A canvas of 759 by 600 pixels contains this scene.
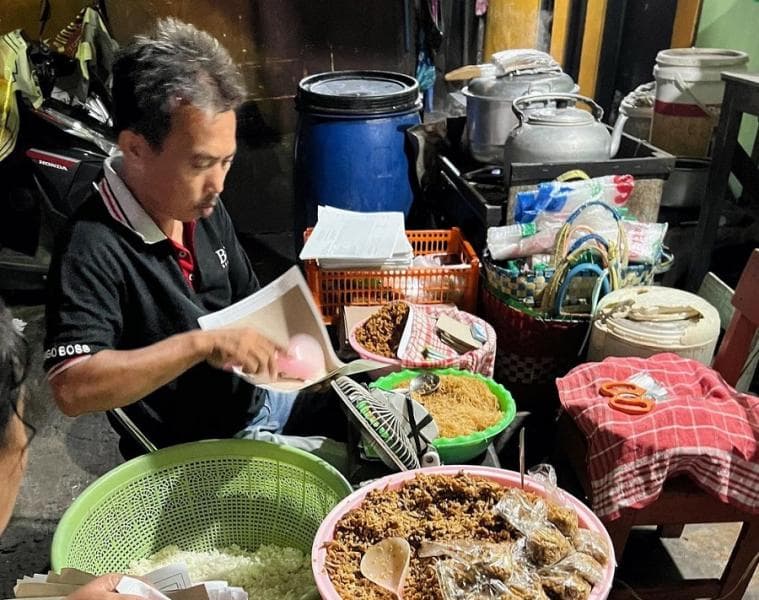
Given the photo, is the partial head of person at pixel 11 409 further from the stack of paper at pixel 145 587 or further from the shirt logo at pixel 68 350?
the shirt logo at pixel 68 350

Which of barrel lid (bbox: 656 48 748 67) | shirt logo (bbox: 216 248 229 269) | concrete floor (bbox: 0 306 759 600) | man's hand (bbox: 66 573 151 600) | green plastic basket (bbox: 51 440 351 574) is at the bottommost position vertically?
concrete floor (bbox: 0 306 759 600)

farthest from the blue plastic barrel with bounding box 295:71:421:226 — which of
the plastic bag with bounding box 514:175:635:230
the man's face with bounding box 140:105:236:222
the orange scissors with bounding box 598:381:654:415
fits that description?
the orange scissors with bounding box 598:381:654:415

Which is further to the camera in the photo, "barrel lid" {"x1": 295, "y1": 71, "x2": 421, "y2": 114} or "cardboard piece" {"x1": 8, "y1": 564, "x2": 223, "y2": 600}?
"barrel lid" {"x1": 295, "y1": 71, "x2": 421, "y2": 114}

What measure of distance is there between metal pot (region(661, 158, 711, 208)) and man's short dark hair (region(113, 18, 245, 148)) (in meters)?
2.22

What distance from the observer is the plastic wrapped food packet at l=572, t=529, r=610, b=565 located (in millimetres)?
1215

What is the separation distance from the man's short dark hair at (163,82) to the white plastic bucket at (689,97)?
7.55 feet

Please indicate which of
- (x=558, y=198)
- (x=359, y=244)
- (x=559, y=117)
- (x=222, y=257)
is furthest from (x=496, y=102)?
(x=222, y=257)

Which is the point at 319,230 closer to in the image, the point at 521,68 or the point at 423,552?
the point at 521,68

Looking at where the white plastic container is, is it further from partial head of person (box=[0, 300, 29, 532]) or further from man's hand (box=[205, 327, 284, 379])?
partial head of person (box=[0, 300, 29, 532])

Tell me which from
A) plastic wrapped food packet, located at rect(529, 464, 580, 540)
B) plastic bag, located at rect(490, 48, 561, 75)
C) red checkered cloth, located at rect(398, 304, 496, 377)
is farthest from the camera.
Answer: plastic bag, located at rect(490, 48, 561, 75)

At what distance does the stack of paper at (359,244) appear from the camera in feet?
8.01

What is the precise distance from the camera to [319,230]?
2.68 m

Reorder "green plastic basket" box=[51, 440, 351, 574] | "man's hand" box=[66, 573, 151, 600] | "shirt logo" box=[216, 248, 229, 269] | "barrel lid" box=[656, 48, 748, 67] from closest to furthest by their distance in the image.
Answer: "man's hand" box=[66, 573, 151, 600] → "green plastic basket" box=[51, 440, 351, 574] → "shirt logo" box=[216, 248, 229, 269] → "barrel lid" box=[656, 48, 748, 67]

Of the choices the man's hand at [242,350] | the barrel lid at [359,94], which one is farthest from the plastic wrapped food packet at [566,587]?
the barrel lid at [359,94]
